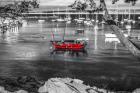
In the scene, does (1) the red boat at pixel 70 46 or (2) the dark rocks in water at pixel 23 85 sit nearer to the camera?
(2) the dark rocks in water at pixel 23 85

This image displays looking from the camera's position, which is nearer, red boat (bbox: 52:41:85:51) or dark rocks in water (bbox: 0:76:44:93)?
dark rocks in water (bbox: 0:76:44:93)

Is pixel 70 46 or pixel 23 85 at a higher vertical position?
pixel 23 85

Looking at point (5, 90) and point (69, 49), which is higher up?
point (5, 90)

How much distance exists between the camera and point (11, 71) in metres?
47.6

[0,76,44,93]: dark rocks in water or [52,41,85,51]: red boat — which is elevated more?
[0,76,44,93]: dark rocks in water

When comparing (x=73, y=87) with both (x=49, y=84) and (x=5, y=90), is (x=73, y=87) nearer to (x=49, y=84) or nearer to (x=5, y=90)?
(x=49, y=84)

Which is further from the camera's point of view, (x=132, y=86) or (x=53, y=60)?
(x=53, y=60)

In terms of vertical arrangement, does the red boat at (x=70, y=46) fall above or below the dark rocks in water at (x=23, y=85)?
below

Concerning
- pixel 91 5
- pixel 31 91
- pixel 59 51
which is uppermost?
pixel 91 5

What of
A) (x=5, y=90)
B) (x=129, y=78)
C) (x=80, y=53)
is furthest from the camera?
(x=80, y=53)

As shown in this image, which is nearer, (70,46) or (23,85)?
(23,85)

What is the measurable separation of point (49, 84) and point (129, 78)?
74.6ft

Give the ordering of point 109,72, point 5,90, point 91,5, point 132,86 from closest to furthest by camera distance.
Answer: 1. point 91,5
2. point 5,90
3. point 132,86
4. point 109,72

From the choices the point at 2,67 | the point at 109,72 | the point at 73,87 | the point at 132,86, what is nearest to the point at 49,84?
the point at 73,87
